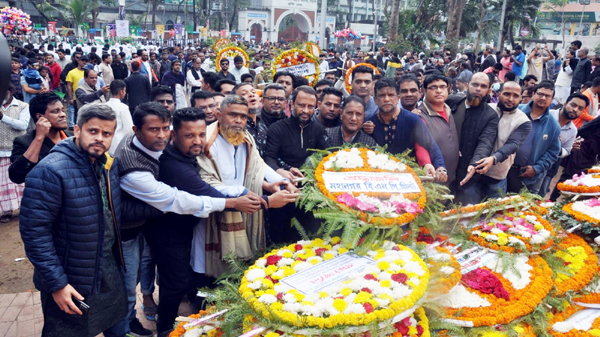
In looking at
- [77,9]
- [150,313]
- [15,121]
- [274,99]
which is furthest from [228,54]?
[77,9]

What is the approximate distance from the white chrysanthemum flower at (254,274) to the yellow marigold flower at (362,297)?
672mm

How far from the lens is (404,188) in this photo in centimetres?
373

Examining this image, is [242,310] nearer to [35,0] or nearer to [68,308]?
[68,308]

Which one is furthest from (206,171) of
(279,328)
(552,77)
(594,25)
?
(594,25)

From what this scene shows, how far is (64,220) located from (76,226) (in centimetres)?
8

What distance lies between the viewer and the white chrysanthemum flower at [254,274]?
2.94 m

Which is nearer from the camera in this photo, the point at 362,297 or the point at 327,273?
the point at 362,297

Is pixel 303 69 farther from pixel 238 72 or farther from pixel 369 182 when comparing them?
pixel 369 182

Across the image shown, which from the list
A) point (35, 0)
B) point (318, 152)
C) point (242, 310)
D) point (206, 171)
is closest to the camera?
point (242, 310)

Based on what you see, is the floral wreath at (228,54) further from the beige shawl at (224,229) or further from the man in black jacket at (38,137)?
the beige shawl at (224,229)

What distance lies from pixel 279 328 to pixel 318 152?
2161 millimetres

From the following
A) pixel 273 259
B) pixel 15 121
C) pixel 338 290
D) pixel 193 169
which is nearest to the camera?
pixel 338 290

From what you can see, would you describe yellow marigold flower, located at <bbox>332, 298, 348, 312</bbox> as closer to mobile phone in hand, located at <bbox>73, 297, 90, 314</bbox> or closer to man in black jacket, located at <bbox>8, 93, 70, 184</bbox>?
mobile phone in hand, located at <bbox>73, 297, 90, 314</bbox>

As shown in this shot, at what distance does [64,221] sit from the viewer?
2.87 metres
